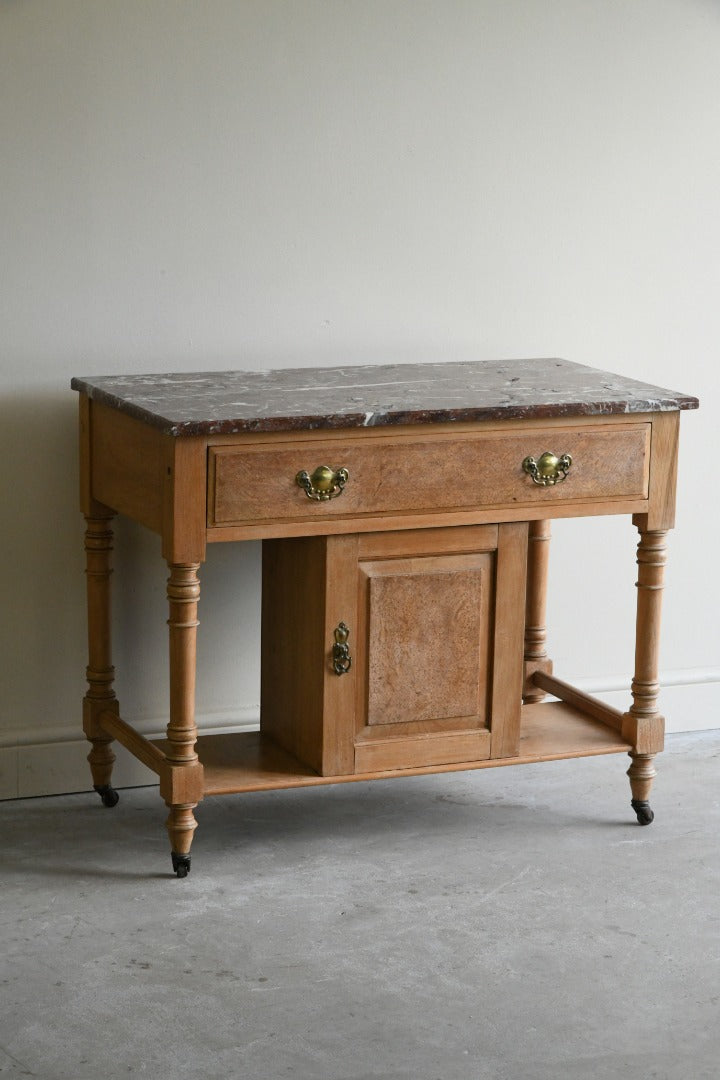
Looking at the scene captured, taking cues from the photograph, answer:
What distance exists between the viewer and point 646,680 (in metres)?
3.35

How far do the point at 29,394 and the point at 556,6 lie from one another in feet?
4.85

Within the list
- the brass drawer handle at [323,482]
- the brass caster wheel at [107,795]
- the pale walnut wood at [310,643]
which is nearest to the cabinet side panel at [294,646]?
the pale walnut wood at [310,643]

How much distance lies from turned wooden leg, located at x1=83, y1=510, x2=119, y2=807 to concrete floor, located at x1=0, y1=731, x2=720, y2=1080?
0.10 metres

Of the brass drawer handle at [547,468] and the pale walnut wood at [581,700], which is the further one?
the pale walnut wood at [581,700]

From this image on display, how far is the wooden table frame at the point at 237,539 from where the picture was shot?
2.90m

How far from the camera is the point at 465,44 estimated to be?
3.56m

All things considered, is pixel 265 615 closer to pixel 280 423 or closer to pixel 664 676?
pixel 280 423

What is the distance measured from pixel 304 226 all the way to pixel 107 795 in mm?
1306

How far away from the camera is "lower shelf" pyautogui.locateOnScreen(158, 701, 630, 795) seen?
311 cm

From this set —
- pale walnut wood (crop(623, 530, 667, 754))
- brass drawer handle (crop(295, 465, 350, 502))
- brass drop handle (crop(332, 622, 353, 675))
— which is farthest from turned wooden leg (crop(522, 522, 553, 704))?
brass drawer handle (crop(295, 465, 350, 502))

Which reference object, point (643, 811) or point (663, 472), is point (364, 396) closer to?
point (663, 472)

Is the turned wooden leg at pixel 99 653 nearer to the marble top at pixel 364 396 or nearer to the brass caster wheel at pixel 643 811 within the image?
the marble top at pixel 364 396

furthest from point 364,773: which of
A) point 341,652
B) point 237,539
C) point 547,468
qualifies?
point 547,468

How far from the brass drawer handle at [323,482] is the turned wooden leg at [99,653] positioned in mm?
561
